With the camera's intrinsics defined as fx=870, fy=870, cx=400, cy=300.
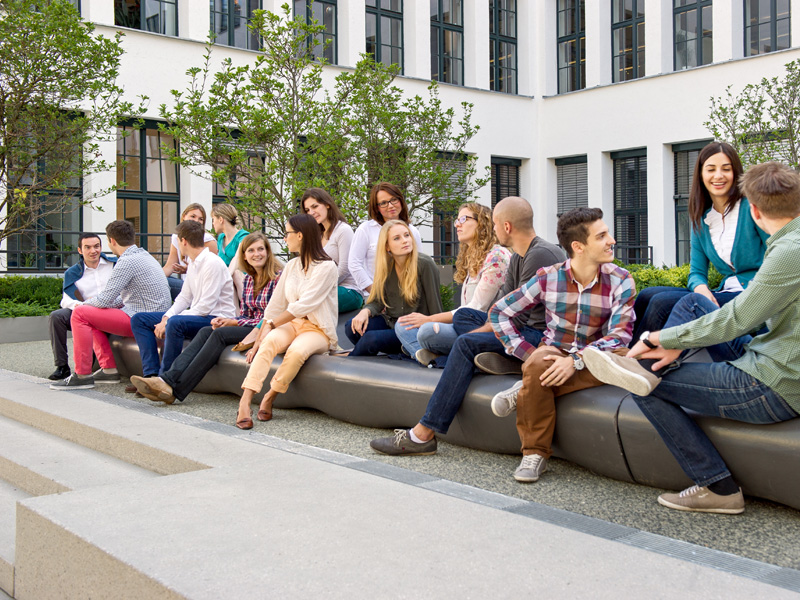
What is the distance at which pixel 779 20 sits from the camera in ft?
69.4

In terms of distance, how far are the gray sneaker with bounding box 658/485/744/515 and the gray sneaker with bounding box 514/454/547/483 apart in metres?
0.70

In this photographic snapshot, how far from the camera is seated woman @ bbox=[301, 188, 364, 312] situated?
7891mm

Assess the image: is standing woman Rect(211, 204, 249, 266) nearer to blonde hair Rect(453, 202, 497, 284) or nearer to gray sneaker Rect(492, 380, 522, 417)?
blonde hair Rect(453, 202, 497, 284)

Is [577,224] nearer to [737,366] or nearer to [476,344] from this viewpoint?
[476,344]

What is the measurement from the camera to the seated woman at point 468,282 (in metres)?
5.86

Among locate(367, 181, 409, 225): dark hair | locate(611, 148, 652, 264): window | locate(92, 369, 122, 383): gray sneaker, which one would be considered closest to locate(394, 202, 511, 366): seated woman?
locate(367, 181, 409, 225): dark hair

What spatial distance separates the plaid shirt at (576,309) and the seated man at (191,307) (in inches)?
146

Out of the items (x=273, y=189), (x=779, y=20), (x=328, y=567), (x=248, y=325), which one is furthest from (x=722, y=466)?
(x=779, y=20)

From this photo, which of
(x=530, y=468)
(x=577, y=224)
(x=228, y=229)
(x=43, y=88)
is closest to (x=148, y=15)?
(x=43, y=88)

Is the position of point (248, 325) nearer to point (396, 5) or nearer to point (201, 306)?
point (201, 306)

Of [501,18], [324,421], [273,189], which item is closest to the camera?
[324,421]

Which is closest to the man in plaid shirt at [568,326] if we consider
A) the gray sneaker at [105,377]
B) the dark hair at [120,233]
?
the dark hair at [120,233]

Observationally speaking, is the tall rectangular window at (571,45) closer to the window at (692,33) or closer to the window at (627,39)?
the window at (627,39)

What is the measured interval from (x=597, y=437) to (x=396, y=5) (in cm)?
2149
